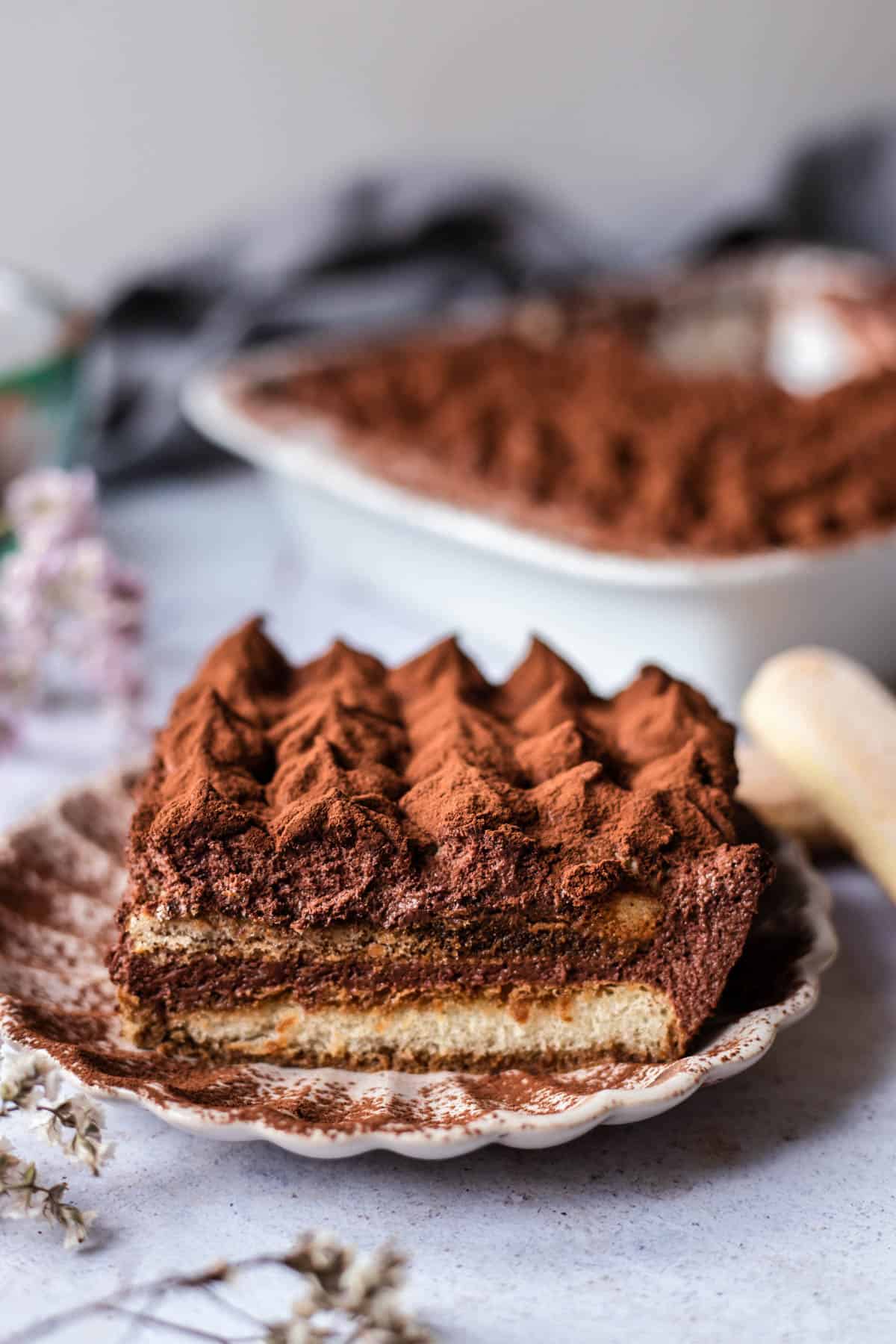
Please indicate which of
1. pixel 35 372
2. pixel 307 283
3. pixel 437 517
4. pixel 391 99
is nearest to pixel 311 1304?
pixel 437 517

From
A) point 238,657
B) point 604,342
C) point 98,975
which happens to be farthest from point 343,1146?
point 604,342

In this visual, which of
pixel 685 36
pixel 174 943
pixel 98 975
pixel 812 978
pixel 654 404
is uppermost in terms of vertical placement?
pixel 685 36

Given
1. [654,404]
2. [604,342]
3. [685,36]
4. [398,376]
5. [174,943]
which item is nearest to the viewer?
[174,943]

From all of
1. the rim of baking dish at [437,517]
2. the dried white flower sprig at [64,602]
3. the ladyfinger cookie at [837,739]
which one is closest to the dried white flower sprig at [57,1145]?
the ladyfinger cookie at [837,739]

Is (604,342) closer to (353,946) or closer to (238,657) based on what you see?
(238,657)

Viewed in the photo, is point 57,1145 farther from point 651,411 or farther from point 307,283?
point 307,283

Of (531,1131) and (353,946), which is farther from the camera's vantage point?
(353,946)
